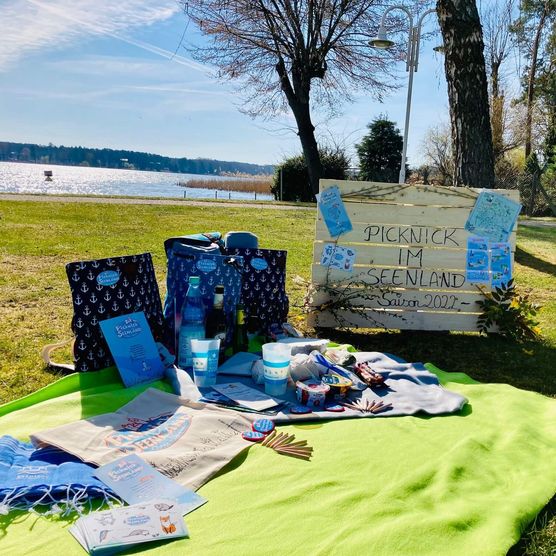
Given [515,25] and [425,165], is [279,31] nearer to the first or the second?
[425,165]

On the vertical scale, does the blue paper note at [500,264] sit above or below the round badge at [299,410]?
above

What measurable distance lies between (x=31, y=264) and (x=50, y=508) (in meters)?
5.68

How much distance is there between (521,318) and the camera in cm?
501

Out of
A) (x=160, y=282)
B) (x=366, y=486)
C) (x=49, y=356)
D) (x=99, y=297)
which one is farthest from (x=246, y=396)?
(x=160, y=282)

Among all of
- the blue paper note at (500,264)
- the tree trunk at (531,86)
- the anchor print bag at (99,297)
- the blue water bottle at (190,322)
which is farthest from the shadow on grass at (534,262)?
the tree trunk at (531,86)

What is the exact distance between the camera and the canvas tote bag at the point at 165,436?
8.00ft

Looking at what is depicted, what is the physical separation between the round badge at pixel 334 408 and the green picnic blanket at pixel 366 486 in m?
0.12

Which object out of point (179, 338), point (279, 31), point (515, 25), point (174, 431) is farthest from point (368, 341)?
point (515, 25)

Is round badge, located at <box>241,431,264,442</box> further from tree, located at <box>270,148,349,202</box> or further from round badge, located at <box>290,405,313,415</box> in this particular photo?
tree, located at <box>270,148,349,202</box>

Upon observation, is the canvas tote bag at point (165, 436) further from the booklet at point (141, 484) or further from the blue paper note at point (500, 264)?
the blue paper note at point (500, 264)

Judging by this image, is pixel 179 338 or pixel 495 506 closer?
pixel 495 506

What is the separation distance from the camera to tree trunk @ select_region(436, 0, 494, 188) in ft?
19.8

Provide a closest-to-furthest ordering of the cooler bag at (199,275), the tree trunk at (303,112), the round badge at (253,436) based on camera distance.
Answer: the round badge at (253,436), the cooler bag at (199,275), the tree trunk at (303,112)

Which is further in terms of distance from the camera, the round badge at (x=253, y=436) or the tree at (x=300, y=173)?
the tree at (x=300, y=173)
